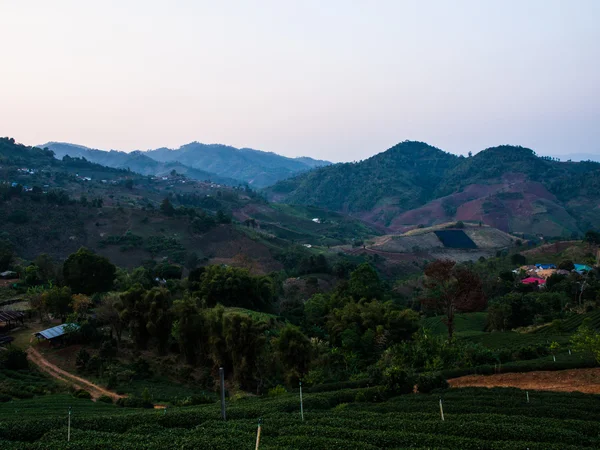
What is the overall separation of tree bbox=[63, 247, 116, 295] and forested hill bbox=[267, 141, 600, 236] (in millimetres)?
121067

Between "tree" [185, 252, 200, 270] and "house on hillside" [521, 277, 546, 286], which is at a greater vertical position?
"tree" [185, 252, 200, 270]

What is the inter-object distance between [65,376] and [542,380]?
23.9m

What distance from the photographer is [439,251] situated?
10150 cm

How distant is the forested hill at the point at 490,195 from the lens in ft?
451

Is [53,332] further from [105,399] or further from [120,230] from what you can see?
A: [120,230]

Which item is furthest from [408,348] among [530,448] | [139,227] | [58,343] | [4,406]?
[139,227]

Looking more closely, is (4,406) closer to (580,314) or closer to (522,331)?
(522,331)

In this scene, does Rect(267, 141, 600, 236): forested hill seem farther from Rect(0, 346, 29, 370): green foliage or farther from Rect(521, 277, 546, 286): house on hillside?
Rect(0, 346, 29, 370): green foliage

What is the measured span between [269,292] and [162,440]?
3233 cm

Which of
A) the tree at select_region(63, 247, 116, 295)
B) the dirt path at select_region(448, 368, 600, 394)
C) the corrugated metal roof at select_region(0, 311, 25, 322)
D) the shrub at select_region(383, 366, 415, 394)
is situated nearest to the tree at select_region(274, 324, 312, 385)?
the dirt path at select_region(448, 368, 600, 394)

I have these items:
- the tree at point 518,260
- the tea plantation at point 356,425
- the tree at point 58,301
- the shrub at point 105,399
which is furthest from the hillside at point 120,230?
the tea plantation at point 356,425

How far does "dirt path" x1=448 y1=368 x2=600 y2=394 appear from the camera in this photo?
17.5 meters

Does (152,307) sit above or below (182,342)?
above

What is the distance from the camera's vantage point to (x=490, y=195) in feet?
515
